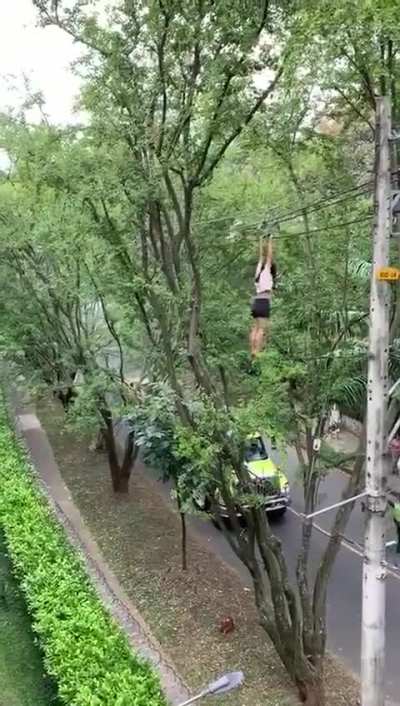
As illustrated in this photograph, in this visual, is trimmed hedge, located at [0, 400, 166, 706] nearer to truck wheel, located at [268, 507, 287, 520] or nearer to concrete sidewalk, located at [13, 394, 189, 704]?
concrete sidewalk, located at [13, 394, 189, 704]

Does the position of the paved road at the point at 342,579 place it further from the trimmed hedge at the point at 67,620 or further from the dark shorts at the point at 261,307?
the trimmed hedge at the point at 67,620

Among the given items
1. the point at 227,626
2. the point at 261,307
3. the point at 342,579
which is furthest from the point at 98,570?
the point at 261,307

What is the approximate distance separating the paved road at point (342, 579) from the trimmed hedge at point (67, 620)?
2.88 meters

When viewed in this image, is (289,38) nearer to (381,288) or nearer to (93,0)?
(93,0)

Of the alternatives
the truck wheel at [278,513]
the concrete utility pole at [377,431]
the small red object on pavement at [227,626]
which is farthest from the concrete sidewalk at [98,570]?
the truck wheel at [278,513]

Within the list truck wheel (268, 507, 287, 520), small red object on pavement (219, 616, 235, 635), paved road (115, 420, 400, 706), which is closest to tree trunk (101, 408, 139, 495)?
paved road (115, 420, 400, 706)

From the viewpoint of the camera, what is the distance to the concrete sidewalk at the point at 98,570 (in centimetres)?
829

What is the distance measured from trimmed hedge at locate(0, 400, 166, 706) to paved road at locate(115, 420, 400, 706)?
288 cm

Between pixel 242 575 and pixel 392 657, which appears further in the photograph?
pixel 242 575

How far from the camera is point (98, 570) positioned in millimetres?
11047

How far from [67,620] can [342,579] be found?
5150 mm

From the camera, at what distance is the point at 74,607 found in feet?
24.8

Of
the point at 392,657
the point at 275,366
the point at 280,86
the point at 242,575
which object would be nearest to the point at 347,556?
the point at 242,575

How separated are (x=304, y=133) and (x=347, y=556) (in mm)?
7295
